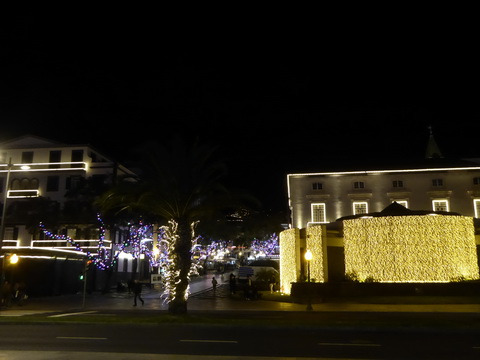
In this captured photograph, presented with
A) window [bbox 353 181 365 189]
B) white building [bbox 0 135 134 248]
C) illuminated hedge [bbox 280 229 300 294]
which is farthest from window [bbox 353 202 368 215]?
white building [bbox 0 135 134 248]

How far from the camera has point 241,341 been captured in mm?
14719

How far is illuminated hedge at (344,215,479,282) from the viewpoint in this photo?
3023cm

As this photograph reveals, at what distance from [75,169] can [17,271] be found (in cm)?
1678

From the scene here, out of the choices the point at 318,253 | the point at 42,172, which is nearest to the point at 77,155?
the point at 42,172

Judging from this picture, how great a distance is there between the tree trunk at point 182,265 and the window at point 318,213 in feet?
97.7

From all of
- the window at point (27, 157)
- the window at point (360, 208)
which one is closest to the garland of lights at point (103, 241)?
the window at point (27, 157)

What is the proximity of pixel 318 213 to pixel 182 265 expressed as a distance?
3086 cm

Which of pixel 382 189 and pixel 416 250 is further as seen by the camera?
pixel 382 189

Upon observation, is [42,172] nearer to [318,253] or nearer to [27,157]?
[27,157]

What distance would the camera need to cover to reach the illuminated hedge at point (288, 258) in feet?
115

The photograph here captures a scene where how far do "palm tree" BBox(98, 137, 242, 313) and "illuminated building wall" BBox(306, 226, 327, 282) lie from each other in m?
12.4

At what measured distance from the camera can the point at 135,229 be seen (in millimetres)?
47875

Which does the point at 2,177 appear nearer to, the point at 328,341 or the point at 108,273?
the point at 108,273

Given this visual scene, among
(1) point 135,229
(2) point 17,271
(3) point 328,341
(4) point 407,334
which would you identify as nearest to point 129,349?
(3) point 328,341
